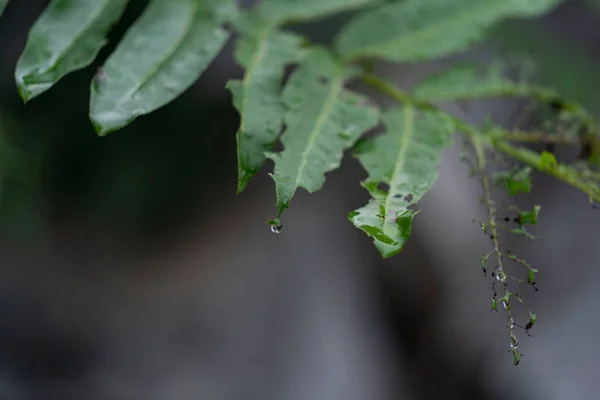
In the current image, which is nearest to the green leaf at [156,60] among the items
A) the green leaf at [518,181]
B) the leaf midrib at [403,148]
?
the leaf midrib at [403,148]

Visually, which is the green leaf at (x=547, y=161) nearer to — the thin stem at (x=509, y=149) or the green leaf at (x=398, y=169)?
the thin stem at (x=509, y=149)

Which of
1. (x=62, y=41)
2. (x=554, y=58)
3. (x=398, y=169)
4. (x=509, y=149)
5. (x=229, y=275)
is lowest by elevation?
(x=229, y=275)

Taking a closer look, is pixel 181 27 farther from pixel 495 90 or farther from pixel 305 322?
pixel 305 322

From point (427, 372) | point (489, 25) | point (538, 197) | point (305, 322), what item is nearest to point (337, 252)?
point (305, 322)

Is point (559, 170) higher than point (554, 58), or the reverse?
point (559, 170)

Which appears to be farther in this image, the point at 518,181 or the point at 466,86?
the point at 466,86

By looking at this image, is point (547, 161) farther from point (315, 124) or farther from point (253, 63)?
point (253, 63)

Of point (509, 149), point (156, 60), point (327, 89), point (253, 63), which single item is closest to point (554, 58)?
point (509, 149)
